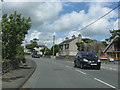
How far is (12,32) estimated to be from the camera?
60.4 ft

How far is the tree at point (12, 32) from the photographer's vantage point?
18094 millimetres

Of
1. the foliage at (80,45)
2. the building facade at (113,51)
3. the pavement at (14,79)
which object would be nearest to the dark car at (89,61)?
the pavement at (14,79)

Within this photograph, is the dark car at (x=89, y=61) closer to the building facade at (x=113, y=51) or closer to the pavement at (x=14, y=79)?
the pavement at (x=14, y=79)

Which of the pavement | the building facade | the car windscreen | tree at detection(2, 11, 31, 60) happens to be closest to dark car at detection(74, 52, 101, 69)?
the car windscreen

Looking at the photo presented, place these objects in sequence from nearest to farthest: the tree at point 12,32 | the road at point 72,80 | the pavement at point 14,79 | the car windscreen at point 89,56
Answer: the pavement at point 14,79 < the road at point 72,80 < the tree at point 12,32 < the car windscreen at point 89,56

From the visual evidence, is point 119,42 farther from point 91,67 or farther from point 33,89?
point 33,89

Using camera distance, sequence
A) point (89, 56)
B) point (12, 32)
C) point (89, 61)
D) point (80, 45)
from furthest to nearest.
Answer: point (80, 45) → point (89, 56) → point (89, 61) → point (12, 32)

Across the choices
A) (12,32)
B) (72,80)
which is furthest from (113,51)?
(72,80)

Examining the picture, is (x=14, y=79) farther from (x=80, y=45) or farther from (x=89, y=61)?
(x=80, y=45)

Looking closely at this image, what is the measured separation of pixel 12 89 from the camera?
855cm

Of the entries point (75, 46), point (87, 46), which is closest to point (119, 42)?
point (87, 46)

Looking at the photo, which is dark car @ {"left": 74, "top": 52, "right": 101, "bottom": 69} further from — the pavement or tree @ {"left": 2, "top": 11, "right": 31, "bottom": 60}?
the pavement

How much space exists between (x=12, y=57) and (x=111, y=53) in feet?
173

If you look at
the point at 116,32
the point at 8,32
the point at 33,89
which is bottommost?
the point at 33,89
